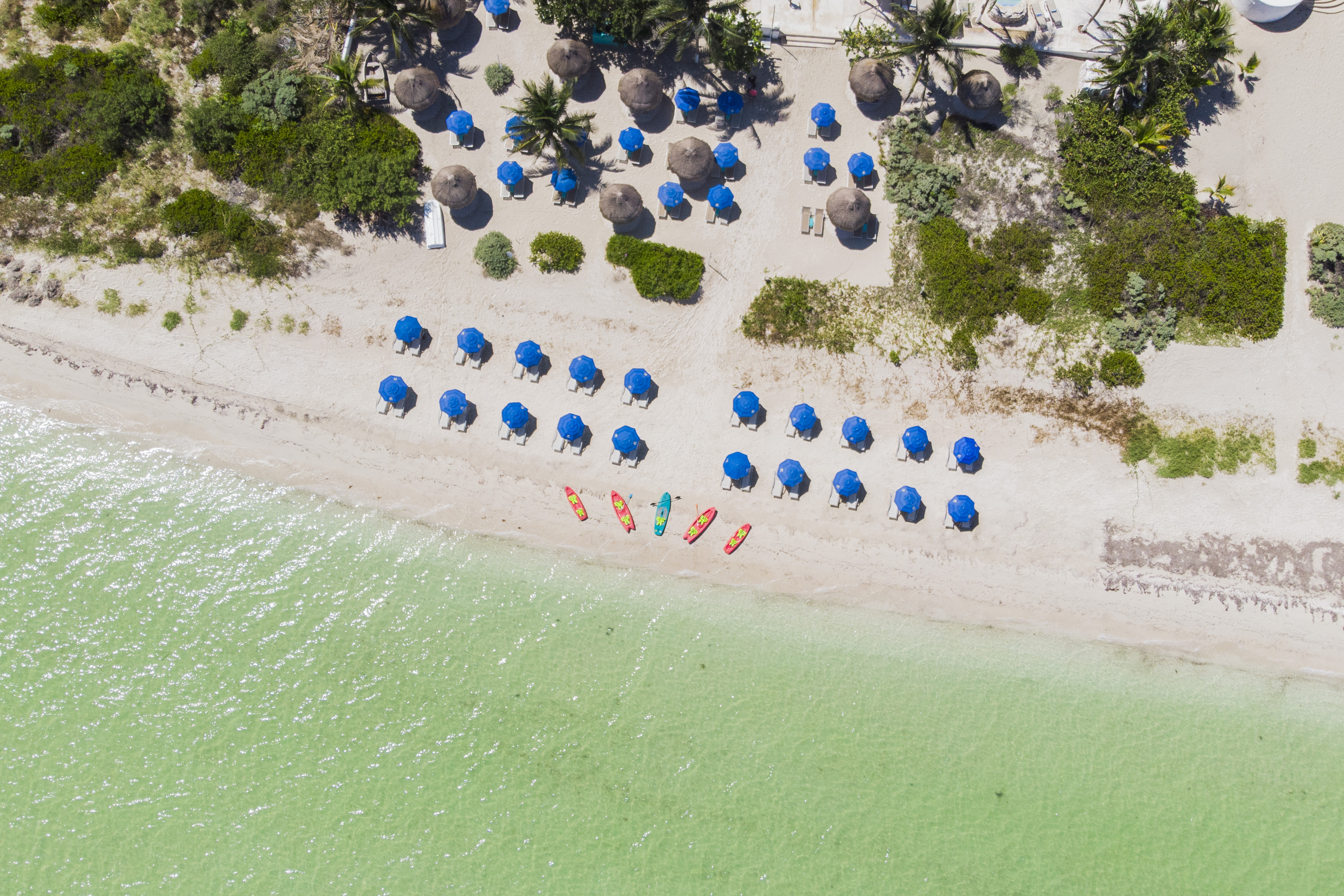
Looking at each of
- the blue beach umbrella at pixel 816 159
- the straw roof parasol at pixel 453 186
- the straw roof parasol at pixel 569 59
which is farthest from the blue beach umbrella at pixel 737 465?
the straw roof parasol at pixel 569 59

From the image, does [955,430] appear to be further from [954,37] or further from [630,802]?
[630,802]

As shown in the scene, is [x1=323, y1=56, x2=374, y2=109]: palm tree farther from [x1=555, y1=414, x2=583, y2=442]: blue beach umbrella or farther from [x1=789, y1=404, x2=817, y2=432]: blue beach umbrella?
[x1=789, y1=404, x2=817, y2=432]: blue beach umbrella

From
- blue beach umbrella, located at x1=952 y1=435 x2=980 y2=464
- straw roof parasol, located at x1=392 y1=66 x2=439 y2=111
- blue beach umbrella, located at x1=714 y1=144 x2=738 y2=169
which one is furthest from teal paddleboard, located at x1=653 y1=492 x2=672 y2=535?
straw roof parasol, located at x1=392 y1=66 x2=439 y2=111

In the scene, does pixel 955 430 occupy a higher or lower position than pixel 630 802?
higher

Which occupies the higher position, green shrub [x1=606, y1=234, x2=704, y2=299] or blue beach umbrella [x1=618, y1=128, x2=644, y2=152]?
blue beach umbrella [x1=618, y1=128, x2=644, y2=152]

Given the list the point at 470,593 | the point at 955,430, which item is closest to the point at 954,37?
the point at 955,430
